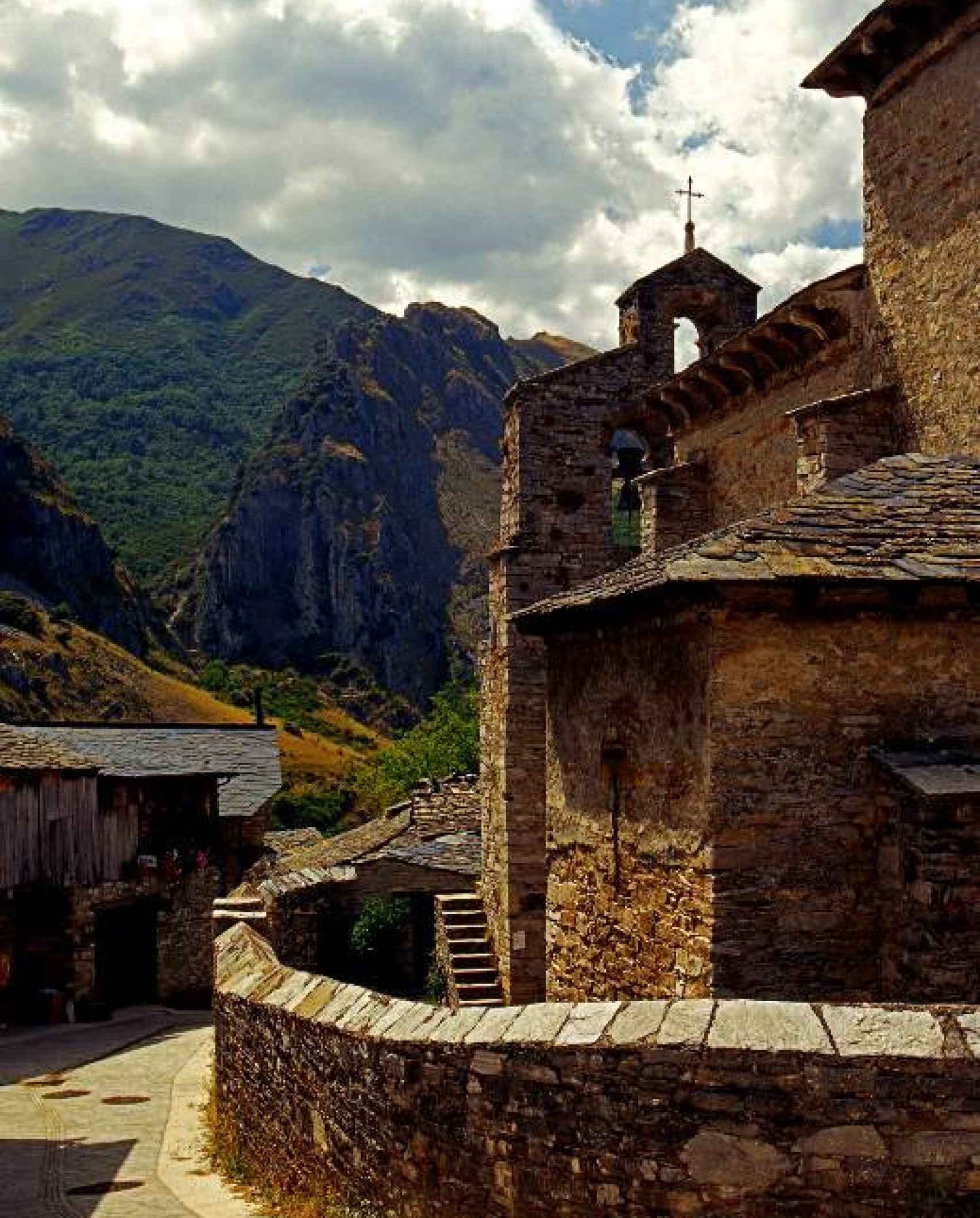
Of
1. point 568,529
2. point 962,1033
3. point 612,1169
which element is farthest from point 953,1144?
point 568,529

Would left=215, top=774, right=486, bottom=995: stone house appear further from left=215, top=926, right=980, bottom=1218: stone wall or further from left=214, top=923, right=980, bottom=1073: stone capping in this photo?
left=214, top=923, right=980, bottom=1073: stone capping

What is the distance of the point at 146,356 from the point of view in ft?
471

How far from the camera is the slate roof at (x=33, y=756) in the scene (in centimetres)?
2097

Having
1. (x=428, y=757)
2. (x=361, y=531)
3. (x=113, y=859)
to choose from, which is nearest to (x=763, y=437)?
(x=113, y=859)

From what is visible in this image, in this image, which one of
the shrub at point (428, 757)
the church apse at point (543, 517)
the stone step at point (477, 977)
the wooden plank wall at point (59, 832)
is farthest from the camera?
the shrub at point (428, 757)

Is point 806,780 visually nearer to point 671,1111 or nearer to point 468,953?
point 671,1111

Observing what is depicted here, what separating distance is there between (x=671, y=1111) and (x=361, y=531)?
105030 millimetres

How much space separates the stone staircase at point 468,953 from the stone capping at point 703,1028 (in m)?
10.4

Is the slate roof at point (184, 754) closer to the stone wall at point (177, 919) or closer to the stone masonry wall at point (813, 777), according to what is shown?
the stone wall at point (177, 919)

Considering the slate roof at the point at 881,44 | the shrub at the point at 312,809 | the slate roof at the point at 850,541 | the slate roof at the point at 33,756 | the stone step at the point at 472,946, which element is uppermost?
the slate roof at the point at 881,44

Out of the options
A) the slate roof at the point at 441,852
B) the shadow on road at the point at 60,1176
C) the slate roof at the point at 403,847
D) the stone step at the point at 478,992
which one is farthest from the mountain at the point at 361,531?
the shadow on road at the point at 60,1176

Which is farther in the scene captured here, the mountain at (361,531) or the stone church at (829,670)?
the mountain at (361,531)

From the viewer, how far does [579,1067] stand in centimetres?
Result: 542

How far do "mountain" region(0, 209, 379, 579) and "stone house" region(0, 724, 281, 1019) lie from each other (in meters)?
82.5
